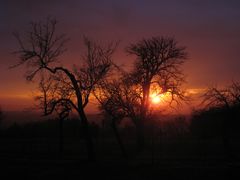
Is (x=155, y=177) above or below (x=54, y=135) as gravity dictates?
below

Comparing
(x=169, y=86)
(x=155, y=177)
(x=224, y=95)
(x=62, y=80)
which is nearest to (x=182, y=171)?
(x=155, y=177)

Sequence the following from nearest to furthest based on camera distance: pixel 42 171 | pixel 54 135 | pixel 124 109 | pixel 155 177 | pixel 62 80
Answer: pixel 155 177
pixel 42 171
pixel 62 80
pixel 124 109
pixel 54 135

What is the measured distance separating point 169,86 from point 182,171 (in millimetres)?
21885

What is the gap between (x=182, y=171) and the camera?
21.9 m

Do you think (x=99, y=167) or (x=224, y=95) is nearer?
(x=99, y=167)

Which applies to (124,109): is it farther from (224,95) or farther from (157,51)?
(224,95)

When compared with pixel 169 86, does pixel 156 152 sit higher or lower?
lower

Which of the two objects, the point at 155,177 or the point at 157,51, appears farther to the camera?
the point at 157,51

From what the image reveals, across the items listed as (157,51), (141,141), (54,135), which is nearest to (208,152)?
(141,141)

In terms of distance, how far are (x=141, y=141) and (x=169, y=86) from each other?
7.33 metres

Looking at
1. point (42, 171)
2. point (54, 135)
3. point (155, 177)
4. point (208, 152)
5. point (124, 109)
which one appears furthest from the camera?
point (54, 135)

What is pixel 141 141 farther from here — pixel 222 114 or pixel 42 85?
pixel 42 85

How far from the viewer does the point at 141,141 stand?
139 ft

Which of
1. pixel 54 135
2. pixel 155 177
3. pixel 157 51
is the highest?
pixel 157 51
